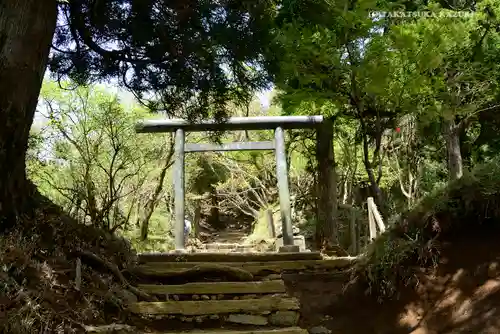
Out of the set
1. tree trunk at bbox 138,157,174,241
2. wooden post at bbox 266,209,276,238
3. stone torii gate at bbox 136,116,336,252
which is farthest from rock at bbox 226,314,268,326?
wooden post at bbox 266,209,276,238

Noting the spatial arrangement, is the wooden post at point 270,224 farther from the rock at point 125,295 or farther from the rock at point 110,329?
the rock at point 110,329

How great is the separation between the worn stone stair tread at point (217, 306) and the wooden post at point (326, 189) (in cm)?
359

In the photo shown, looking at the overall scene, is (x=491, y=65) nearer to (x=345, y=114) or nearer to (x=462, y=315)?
(x=345, y=114)

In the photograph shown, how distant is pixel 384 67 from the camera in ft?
16.6

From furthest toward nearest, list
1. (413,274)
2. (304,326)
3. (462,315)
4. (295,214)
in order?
(295,214) < (304,326) < (413,274) < (462,315)

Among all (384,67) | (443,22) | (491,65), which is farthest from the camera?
(491,65)

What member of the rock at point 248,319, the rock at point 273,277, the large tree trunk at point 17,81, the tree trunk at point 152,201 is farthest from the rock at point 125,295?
the tree trunk at point 152,201

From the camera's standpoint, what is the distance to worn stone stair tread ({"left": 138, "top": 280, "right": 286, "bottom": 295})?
406 centimetres

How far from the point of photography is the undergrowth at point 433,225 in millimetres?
3395

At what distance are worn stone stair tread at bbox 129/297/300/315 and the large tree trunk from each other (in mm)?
1146

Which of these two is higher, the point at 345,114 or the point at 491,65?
the point at 491,65

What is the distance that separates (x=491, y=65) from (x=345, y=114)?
2336 millimetres

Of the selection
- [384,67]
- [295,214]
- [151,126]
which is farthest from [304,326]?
[295,214]

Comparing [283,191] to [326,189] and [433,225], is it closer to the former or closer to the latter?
[326,189]
